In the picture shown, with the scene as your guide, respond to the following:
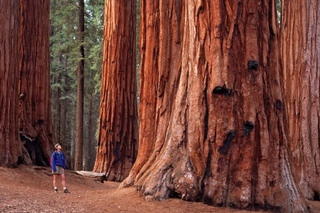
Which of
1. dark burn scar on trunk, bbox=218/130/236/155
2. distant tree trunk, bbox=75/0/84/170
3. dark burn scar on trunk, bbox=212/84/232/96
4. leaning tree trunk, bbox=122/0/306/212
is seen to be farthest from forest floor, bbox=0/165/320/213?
distant tree trunk, bbox=75/0/84/170

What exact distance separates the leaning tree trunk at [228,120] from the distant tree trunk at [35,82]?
572 centimetres

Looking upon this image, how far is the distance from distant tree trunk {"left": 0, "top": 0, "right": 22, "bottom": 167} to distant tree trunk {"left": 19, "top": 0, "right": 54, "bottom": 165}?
1073 mm

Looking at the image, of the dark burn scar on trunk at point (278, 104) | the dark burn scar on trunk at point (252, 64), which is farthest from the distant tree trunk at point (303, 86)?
the dark burn scar on trunk at point (252, 64)

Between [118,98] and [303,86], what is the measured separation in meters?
6.49

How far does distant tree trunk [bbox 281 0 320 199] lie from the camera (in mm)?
8562

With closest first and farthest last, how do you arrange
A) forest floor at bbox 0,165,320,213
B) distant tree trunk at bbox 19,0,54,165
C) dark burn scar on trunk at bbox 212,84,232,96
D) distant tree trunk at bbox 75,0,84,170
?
forest floor at bbox 0,165,320,213
dark burn scar on trunk at bbox 212,84,232,96
distant tree trunk at bbox 19,0,54,165
distant tree trunk at bbox 75,0,84,170

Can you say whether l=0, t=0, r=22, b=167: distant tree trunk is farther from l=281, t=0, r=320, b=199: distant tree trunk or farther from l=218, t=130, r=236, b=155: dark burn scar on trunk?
l=281, t=0, r=320, b=199: distant tree trunk

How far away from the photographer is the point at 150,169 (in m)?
6.41

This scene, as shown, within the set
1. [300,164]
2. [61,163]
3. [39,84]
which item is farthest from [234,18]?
[39,84]

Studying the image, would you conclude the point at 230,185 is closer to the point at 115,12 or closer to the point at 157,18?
the point at 157,18

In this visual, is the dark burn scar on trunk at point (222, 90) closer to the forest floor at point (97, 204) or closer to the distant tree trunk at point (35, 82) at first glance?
the forest floor at point (97, 204)

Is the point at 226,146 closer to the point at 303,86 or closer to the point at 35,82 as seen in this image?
the point at 303,86

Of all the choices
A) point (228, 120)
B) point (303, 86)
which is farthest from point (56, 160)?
point (303, 86)

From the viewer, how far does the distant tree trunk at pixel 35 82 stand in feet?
37.2
